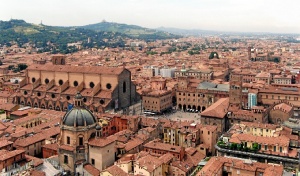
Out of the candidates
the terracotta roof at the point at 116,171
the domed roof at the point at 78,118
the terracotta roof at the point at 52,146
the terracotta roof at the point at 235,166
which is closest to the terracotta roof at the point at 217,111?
the terracotta roof at the point at 235,166

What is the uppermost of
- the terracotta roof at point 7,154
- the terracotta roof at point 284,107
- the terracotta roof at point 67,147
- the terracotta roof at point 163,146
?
the terracotta roof at point 284,107

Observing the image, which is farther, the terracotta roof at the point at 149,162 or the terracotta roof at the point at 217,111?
the terracotta roof at the point at 217,111

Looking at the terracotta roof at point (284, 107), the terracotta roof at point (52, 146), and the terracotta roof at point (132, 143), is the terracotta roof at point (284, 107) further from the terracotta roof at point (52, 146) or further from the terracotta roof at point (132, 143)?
the terracotta roof at point (52, 146)

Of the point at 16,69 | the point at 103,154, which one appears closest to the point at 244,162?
the point at 103,154

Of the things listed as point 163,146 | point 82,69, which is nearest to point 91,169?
point 163,146


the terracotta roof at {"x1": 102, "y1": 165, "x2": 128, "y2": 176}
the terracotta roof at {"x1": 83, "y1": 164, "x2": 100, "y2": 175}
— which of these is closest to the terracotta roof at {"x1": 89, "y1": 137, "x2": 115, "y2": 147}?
the terracotta roof at {"x1": 83, "y1": 164, "x2": 100, "y2": 175}

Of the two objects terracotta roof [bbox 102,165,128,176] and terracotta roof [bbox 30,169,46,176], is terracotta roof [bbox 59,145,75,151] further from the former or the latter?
terracotta roof [bbox 102,165,128,176]
